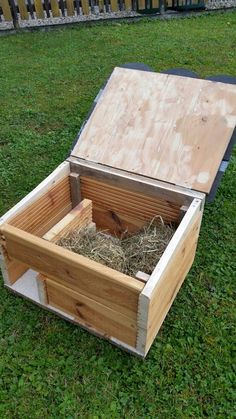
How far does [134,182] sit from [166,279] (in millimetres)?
742

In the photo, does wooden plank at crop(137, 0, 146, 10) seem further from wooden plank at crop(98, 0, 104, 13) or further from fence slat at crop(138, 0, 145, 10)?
wooden plank at crop(98, 0, 104, 13)

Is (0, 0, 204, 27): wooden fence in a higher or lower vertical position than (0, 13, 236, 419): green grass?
higher

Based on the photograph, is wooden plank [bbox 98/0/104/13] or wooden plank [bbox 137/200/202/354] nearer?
wooden plank [bbox 137/200/202/354]

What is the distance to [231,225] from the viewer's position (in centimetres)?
323

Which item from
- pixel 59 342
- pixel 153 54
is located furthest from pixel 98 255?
pixel 153 54

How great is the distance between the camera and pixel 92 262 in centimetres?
202

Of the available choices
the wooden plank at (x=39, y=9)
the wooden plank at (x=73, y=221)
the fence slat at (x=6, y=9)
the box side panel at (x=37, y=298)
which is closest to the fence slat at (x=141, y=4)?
the wooden plank at (x=39, y=9)

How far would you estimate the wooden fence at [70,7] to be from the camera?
725 cm

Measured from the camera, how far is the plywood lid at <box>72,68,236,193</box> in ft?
8.34

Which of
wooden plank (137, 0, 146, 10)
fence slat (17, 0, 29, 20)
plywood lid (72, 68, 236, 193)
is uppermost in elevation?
plywood lid (72, 68, 236, 193)

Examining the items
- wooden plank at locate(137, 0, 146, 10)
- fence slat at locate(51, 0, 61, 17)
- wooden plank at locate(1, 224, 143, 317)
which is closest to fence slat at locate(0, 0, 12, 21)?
fence slat at locate(51, 0, 61, 17)

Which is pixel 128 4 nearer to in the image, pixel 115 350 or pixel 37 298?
pixel 37 298

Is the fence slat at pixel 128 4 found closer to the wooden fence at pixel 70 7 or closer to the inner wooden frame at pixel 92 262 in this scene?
the wooden fence at pixel 70 7

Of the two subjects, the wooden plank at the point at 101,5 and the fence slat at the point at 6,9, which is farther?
the wooden plank at the point at 101,5
